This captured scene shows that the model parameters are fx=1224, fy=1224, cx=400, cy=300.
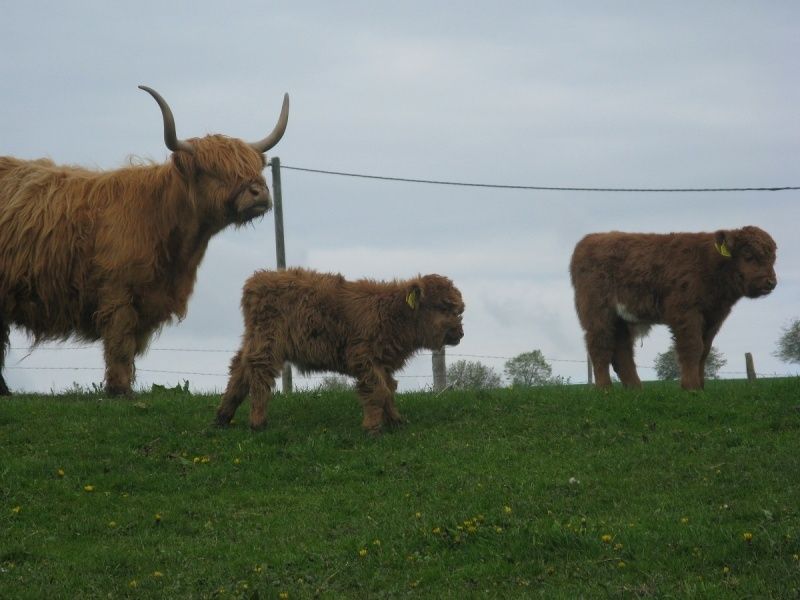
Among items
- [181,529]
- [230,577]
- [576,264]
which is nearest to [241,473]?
[181,529]

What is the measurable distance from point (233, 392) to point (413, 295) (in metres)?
2.04

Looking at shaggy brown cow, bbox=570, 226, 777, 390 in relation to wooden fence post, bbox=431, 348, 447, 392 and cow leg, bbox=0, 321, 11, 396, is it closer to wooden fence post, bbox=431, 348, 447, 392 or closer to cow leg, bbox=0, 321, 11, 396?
wooden fence post, bbox=431, 348, 447, 392

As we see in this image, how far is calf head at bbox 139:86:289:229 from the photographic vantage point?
1277 cm

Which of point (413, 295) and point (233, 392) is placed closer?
point (233, 392)

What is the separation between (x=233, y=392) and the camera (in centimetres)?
1207

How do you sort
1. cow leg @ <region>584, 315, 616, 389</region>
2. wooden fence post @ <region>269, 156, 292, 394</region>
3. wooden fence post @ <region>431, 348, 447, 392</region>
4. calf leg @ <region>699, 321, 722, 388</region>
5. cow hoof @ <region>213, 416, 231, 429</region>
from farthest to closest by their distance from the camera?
wooden fence post @ <region>269, 156, 292, 394</region> < wooden fence post @ <region>431, 348, 447, 392</region> < cow leg @ <region>584, 315, 616, 389</region> < calf leg @ <region>699, 321, 722, 388</region> < cow hoof @ <region>213, 416, 231, 429</region>

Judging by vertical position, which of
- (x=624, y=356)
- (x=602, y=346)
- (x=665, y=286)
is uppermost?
(x=665, y=286)

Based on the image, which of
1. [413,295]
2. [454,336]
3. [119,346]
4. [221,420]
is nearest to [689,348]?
[454,336]

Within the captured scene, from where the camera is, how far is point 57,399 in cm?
1374

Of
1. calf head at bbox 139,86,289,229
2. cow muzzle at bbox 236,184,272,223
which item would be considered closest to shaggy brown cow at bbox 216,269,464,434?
cow muzzle at bbox 236,184,272,223

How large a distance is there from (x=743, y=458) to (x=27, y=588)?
5869 millimetres

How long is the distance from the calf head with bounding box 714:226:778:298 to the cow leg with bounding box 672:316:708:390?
683 mm

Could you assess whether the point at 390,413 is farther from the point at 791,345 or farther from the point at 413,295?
the point at 791,345

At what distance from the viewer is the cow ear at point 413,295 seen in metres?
12.3
